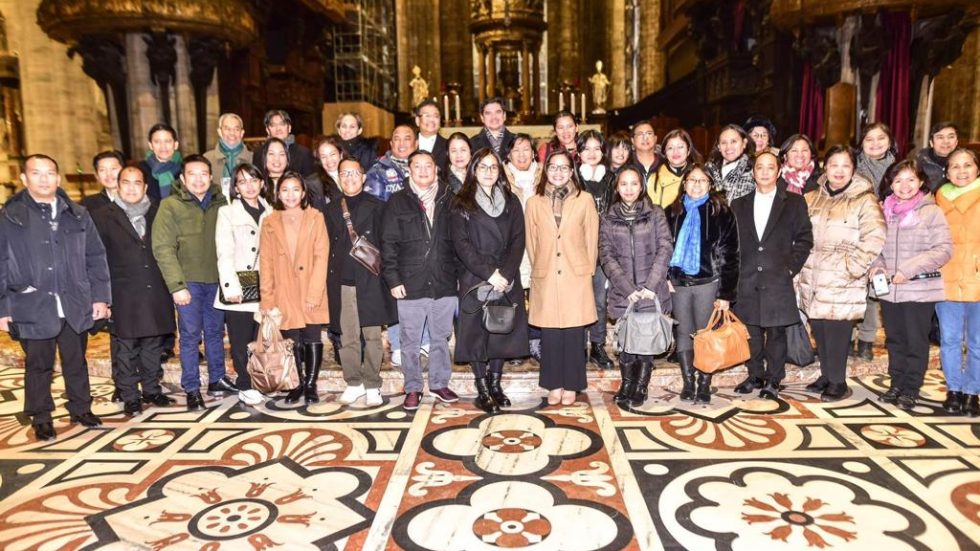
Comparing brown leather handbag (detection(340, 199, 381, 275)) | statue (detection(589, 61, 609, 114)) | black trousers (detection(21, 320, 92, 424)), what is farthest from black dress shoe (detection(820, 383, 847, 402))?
statue (detection(589, 61, 609, 114))

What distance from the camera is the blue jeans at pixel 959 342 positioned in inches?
147

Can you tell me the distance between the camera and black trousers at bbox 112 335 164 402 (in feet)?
13.2

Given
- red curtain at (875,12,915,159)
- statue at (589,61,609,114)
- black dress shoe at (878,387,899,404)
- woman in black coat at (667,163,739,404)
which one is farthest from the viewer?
statue at (589,61,609,114)

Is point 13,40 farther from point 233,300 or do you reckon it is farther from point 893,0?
point 893,0

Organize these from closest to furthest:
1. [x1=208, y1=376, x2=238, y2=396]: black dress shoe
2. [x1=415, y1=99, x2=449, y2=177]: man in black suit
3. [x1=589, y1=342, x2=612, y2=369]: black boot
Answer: [x1=208, y1=376, x2=238, y2=396]: black dress shoe, [x1=589, y1=342, x2=612, y2=369]: black boot, [x1=415, y1=99, x2=449, y2=177]: man in black suit

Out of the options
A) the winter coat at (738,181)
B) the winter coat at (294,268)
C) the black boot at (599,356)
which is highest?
the winter coat at (738,181)

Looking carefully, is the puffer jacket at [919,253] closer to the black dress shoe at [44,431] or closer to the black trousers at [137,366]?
the black trousers at [137,366]

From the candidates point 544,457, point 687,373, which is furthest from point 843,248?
point 544,457

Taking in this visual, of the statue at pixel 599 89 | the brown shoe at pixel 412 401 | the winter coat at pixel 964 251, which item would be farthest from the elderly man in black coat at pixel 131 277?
the statue at pixel 599 89

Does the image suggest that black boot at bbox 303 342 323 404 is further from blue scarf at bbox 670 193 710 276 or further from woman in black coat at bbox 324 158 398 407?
blue scarf at bbox 670 193 710 276

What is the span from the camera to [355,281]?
3.90m

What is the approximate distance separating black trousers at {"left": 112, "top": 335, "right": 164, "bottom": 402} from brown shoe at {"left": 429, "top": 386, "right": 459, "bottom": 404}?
1823 mm

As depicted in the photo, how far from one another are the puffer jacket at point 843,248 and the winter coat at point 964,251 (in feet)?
1.43

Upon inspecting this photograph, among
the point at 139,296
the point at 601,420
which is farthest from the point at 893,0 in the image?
the point at 139,296
